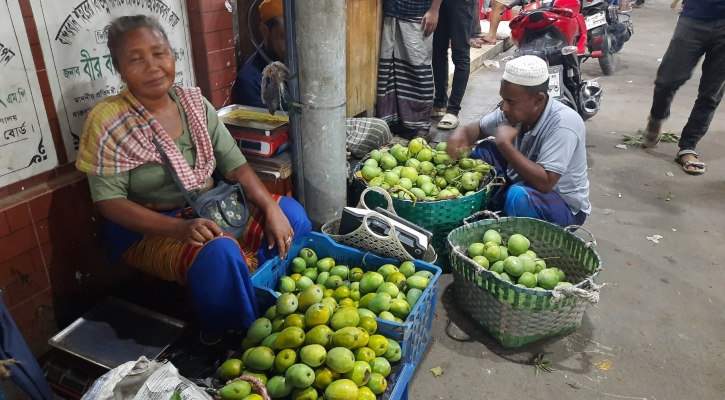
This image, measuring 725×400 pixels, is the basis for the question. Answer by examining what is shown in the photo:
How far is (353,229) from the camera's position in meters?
2.83

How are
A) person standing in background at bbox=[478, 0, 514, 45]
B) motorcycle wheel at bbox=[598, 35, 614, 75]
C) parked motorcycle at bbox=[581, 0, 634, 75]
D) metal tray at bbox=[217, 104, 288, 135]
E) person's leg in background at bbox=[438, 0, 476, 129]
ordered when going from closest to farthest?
metal tray at bbox=[217, 104, 288, 135]
person's leg in background at bbox=[438, 0, 476, 129]
parked motorcycle at bbox=[581, 0, 634, 75]
motorcycle wheel at bbox=[598, 35, 614, 75]
person standing in background at bbox=[478, 0, 514, 45]

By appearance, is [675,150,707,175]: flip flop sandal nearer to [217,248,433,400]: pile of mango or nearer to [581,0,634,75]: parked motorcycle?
[581,0,634,75]: parked motorcycle

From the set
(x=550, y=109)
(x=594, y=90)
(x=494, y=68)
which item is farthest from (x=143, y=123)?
(x=494, y=68)

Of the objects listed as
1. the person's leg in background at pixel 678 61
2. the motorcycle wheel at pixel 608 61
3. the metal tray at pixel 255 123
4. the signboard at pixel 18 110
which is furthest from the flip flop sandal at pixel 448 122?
the motorcycle wheel at pixel 608 61

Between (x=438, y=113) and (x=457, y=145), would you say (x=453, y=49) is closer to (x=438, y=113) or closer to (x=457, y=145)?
(x=438, y=113)

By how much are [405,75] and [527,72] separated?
209 cm

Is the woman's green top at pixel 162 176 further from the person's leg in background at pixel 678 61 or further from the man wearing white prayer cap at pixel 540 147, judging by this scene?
the person's leg in background at pixel 678 61

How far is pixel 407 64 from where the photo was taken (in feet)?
16.0

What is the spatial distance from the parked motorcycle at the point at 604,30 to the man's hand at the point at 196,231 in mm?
6214

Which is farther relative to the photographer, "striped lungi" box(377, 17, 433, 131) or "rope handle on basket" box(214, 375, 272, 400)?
"striped lungi" box(377, 17, 433, 131)

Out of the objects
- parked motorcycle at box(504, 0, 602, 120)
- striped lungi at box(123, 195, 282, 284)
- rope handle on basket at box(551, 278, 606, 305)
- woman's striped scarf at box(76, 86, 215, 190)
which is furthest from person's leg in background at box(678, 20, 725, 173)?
woman's striped scarf at box(76, 86, 215, 190)

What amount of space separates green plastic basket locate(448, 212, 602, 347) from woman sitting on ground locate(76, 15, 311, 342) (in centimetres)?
104

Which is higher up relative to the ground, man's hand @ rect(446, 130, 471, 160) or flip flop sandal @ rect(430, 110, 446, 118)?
man's hand @ rect(446, 130, 471, 160)

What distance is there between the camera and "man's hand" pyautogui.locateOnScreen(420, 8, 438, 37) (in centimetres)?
458
